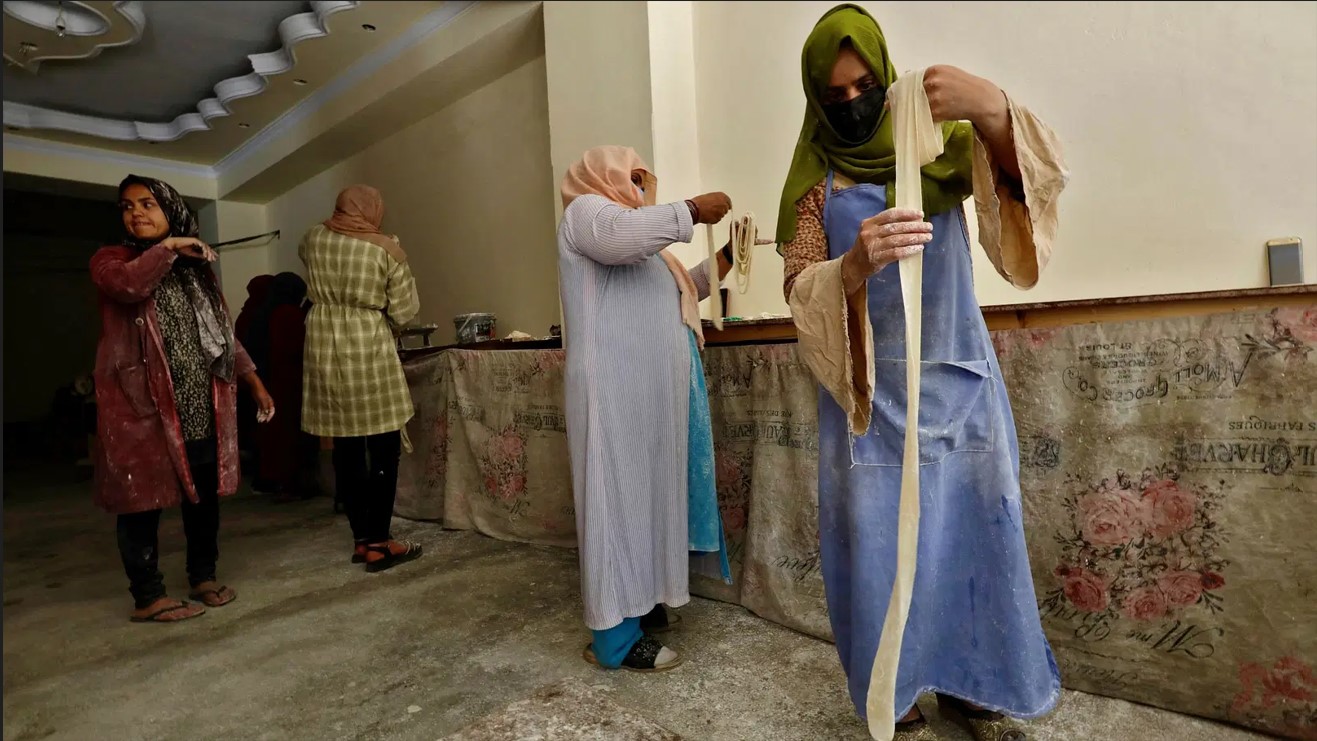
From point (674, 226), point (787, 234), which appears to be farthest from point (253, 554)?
point (787, 234)

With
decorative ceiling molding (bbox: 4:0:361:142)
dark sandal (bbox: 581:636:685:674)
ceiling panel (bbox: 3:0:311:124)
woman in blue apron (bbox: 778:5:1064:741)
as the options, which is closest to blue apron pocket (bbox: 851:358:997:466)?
woman in blue apron (bbox: 778:5:1064:741)

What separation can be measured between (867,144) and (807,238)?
0.19 metres

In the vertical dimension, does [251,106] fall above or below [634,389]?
above

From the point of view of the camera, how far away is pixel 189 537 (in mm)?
2348

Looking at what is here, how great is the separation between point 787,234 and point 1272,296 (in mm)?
962

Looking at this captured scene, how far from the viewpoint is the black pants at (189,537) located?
212cm

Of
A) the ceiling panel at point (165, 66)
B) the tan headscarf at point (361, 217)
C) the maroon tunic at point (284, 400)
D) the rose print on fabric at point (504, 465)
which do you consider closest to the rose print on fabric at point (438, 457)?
the rose print on fabric at point (504, 465)

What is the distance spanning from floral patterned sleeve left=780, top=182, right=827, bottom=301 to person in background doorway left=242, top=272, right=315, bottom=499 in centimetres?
227

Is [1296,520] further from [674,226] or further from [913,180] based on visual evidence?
[674,226]

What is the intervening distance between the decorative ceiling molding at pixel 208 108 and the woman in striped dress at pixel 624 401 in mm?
2482

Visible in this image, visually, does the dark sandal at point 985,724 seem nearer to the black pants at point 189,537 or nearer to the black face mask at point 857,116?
the black face mask at point 857,116

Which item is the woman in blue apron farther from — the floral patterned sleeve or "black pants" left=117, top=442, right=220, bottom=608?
"black pants" left=117, top=442, right=220, bottom=608

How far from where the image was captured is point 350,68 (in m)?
3.85

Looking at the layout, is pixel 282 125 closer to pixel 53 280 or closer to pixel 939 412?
pixel 53 280
